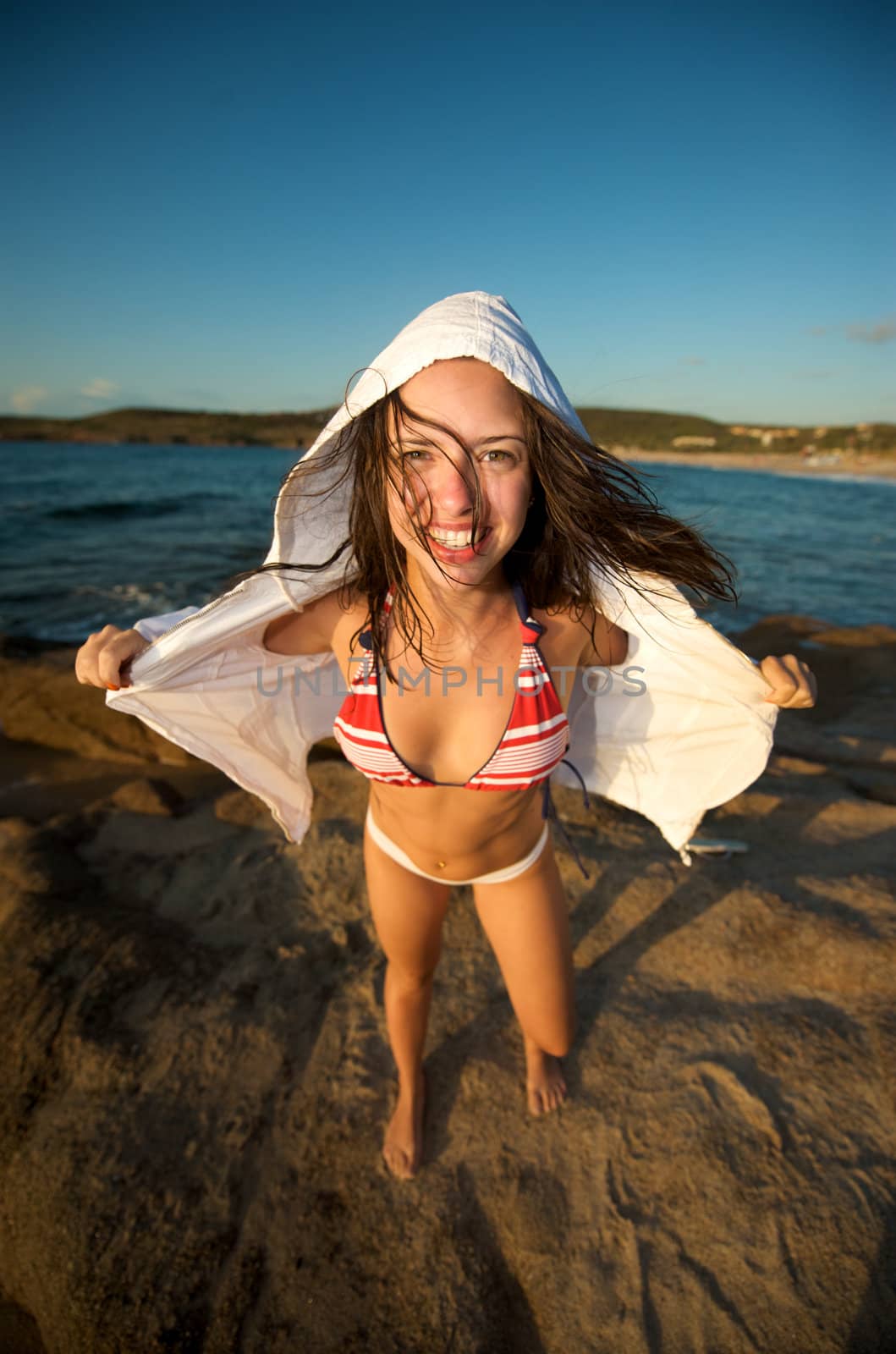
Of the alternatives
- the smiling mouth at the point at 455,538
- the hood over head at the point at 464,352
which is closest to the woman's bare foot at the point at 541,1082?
the smiling mouth at the point at 455,538

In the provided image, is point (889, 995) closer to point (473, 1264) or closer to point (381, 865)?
point (473, 1264)

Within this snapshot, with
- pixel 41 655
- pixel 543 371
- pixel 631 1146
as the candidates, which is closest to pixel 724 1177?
pixel 631 1146

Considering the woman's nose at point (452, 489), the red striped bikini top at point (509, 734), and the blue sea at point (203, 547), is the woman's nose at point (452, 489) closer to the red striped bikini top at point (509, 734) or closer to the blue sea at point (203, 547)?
the red striped bikini top at point (509, 734)

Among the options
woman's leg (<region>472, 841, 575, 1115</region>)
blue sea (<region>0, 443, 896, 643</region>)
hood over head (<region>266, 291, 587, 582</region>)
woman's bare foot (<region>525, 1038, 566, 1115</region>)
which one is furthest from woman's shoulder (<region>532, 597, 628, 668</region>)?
woman's bare foot (<region>525, 1038, 566, 1115</region>)

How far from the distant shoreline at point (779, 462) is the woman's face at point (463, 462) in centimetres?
4092

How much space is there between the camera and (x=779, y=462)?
52562mm

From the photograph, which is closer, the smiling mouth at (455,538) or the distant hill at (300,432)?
the smiling mouth at (455,538)

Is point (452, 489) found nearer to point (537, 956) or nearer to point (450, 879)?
point (450, 879)

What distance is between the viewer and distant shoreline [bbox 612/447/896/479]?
43.9 metres

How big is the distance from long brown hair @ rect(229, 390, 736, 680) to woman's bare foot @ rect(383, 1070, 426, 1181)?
1.59m

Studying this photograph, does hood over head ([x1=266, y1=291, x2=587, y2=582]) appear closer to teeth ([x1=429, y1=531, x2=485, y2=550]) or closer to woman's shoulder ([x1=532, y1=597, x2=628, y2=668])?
teeth ([x1=429, y1=531, x2=485, y2=550])

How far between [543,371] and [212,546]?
1500 centimetres

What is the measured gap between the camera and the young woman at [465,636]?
1.60 m

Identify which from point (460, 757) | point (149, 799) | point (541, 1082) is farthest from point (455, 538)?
point (149, 799)
